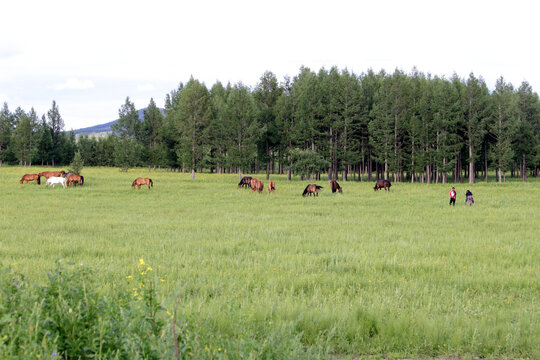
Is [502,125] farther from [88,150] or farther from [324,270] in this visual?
[88,150]

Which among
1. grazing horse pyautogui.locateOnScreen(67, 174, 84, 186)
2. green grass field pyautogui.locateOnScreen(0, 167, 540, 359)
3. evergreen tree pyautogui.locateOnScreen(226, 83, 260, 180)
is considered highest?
evergreen tree pyautogui.locateOnScreen(226, 83, 260, 180)

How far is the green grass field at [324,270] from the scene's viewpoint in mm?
5598

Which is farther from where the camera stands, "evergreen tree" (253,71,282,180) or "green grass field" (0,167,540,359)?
"evergreen tree" (253,71,282,180)

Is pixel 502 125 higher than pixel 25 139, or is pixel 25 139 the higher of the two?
pixel 25 139

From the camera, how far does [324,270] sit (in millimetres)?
9609

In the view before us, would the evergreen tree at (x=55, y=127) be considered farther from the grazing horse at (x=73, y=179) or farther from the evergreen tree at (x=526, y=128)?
the evergreen tree at (x=526, y=128)

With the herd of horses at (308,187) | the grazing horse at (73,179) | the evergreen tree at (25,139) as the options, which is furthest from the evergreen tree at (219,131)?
the evergreen tree at (25,139)

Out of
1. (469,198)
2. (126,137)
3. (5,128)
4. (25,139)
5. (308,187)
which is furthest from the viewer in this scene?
(5,128)

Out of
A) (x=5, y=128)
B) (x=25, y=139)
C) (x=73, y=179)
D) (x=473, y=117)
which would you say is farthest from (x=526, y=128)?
(x=5, y=128)

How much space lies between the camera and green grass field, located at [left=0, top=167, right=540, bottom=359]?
5598 millimetres

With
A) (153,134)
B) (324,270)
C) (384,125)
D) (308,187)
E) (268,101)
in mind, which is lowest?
(324,270)

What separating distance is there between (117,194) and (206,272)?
26.9 metres

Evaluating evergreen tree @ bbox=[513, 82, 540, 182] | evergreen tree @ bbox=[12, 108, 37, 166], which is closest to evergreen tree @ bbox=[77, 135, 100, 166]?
evergreen tree @ bbox=[12, 108, 37, 166]

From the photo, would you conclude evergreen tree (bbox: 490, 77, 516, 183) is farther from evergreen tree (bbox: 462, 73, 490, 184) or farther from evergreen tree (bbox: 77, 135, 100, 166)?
evergreen tree (bbox: 77, 135, 100, 166)
